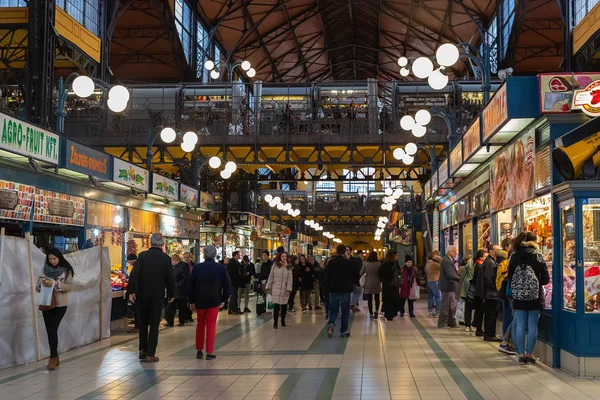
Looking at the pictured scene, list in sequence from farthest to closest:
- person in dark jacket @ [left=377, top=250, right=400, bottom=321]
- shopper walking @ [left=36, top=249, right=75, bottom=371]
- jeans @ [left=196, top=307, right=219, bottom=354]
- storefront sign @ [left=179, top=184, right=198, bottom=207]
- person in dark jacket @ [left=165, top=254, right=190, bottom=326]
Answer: storefront sign @ [left=179, top=184, right=198, bottom=207], person in dark jacket @ [left=377, top=250, right=400, bottom=321], person in dark jacket @ [left=165, top=254, right=190, bottom=326], jeans @ [left=196, top=307, right=219, bottom=354], shopper walking @ [left=36, top=249, right=75, bottom=371]

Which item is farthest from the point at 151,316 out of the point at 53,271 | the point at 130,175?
the point at 130,175

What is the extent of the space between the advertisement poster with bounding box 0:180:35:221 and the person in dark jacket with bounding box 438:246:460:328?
25.4ft

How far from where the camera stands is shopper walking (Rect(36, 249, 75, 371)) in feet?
29.1

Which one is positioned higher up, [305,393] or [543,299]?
[543,299]

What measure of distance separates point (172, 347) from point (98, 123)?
58.7ft

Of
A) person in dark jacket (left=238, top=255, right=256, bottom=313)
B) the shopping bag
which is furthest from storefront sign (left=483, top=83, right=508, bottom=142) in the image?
person in dark jacket (left=238, top=255, right=256, bottom=313)

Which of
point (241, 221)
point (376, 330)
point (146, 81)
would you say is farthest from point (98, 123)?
point (376, 330)

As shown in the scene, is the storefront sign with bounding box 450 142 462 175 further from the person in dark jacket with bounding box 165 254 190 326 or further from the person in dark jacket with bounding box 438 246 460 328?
the person in dark jacket with bounding box 165 254 190 326

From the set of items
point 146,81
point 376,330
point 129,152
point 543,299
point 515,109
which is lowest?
point 376,330

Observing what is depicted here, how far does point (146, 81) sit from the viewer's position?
1542 inches

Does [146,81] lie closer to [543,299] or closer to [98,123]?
[98,123]

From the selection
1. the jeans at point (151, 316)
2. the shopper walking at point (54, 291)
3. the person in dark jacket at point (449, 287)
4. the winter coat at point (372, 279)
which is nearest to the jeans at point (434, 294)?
the winter coat at point (372, 279)

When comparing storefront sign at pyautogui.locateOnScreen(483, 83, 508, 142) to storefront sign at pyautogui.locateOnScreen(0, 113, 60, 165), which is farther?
storefront sign at pyautogui.locateOnScreen(0, 113, 60, 165)

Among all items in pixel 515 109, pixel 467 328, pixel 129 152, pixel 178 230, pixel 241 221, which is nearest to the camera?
pixel 515 109
